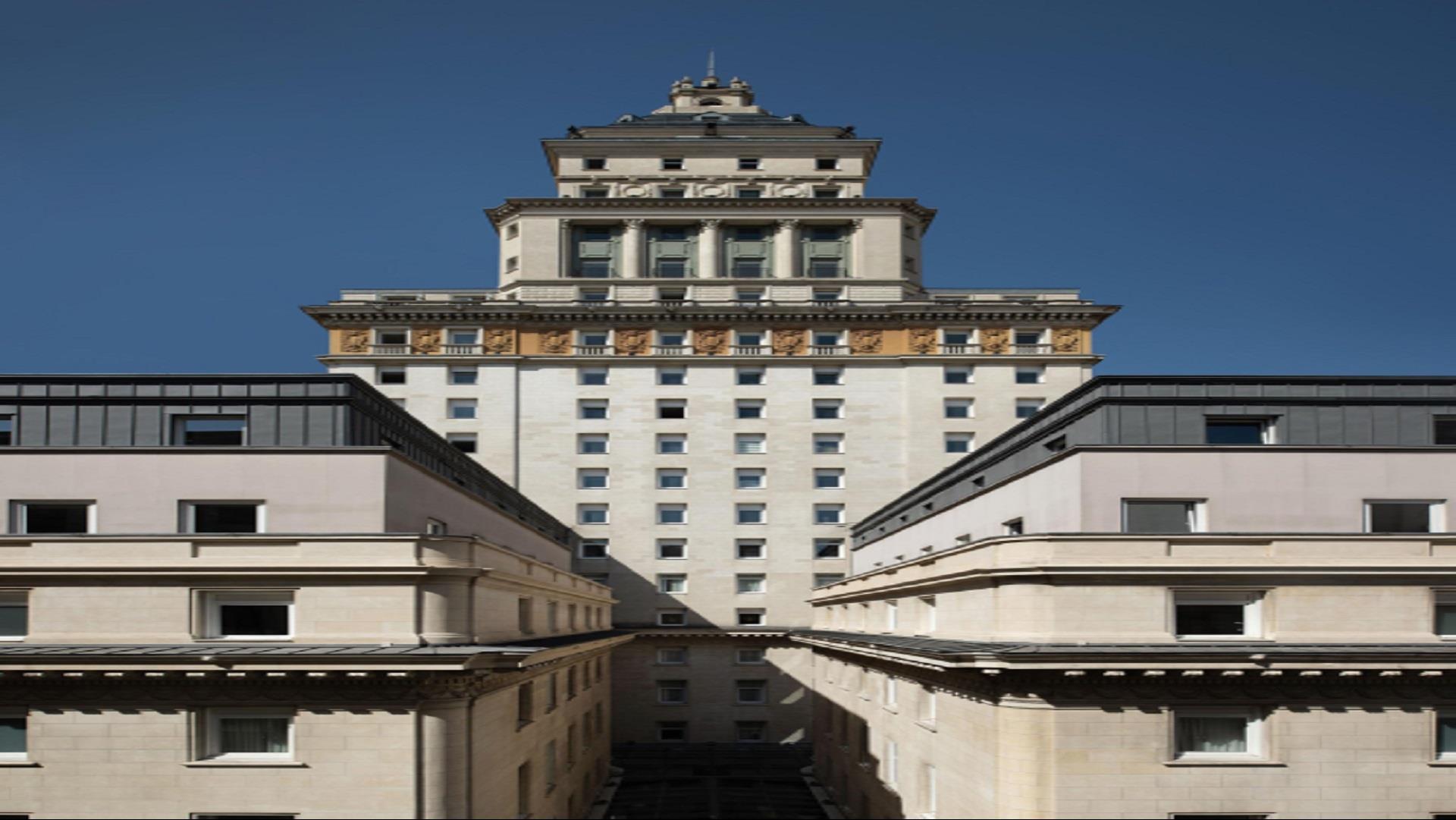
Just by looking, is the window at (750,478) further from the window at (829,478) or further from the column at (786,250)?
the column at (786,250)

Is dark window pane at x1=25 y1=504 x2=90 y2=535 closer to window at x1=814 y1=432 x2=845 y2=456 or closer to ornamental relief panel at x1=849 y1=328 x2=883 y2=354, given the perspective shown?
window at x1=814 y1=432 x2=845 y2=456

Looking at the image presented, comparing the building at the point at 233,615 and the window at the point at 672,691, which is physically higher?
the building at the point at 233,615

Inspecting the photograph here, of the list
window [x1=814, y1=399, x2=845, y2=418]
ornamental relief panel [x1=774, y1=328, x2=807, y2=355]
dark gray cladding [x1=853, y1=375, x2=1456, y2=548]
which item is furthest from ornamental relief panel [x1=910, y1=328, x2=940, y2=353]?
dark gray cladding [x1=853, y1=375, x2=1456, y2=548]

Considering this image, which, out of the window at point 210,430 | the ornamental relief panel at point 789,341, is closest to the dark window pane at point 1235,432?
the window at point 210,430

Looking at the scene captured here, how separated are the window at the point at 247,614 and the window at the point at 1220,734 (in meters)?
18.9

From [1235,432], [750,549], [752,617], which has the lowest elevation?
[752,617]

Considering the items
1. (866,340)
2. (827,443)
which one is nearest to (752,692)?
(827,443)

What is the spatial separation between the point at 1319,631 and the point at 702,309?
5067cm

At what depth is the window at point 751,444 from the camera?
240 ft

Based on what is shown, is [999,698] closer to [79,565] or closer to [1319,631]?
[1319,631]

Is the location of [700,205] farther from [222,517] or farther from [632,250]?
[222,517]

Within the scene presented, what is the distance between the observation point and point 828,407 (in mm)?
73625

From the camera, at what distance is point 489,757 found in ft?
92.2

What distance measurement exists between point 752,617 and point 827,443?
10927 millimetres
